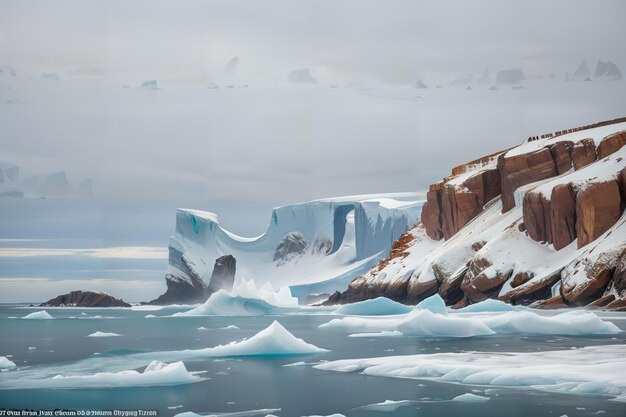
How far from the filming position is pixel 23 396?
18672mm

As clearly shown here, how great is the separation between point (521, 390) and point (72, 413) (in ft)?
31.4

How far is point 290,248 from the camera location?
14462 centimetres

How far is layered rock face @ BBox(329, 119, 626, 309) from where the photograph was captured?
59188 mm

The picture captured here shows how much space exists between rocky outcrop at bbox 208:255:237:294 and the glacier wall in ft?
7.22

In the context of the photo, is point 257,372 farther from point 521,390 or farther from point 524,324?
point 524,324

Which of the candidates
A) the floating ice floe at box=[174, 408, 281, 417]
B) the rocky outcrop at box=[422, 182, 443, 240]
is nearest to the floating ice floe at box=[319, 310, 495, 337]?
the floating ice floe at box=[174, 408, 281, 417]

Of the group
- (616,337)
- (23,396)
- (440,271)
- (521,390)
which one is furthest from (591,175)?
(23,396)

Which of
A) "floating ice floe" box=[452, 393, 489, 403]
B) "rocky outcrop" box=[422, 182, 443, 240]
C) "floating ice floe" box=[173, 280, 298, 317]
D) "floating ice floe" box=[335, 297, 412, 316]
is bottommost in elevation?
"floating ice floe" box=[452, 393, 489, 403]

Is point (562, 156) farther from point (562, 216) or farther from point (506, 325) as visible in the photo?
point (506, 325)

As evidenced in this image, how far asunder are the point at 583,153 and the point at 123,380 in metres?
63.8

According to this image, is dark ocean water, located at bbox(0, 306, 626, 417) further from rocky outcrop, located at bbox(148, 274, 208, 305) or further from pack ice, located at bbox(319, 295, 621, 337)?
rocky outcrop, located at bbox(148, 274, 208, 305)

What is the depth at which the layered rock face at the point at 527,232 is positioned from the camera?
59188 mm

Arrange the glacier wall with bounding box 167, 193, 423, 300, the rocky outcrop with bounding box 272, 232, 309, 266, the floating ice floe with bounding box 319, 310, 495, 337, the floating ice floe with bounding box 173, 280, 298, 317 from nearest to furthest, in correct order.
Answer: the floating ice floe with bounding box 319, 310, 495, 337 → the floating ice floe with bounding box 173, 280, 298, 317 → the glacier wall with bounding box 167, 193, 423, 300 → the rocky outcrop with bounding box 272, 232, 309, 266

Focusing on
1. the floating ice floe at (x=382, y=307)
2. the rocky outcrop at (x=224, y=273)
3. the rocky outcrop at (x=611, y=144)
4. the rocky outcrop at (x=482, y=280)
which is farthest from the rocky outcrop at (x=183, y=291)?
the floating ice floe at (x=382, y=307)
